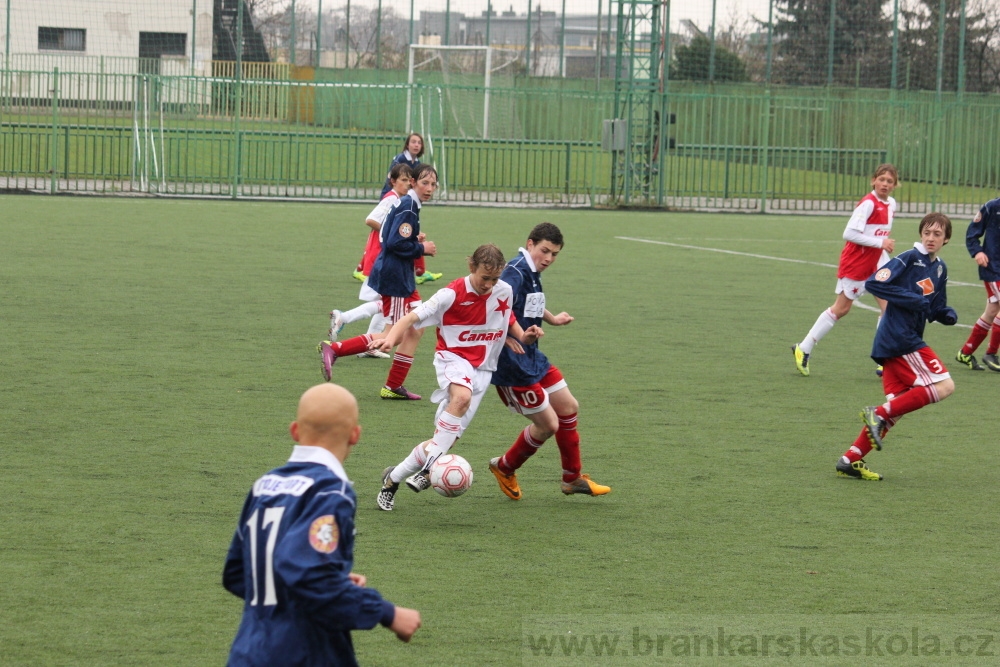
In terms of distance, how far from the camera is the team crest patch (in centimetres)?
309

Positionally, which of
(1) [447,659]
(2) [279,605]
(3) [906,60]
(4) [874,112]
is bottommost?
(1) [447,659]

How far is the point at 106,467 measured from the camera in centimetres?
711

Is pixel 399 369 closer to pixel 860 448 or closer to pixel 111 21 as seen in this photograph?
pixel 860 448

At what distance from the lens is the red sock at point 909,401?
7.52 metres

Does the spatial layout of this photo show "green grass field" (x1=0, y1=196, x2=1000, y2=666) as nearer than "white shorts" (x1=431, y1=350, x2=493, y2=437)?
Yes

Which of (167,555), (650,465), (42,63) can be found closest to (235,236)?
(650,465)

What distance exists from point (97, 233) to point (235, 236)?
6.76 ft

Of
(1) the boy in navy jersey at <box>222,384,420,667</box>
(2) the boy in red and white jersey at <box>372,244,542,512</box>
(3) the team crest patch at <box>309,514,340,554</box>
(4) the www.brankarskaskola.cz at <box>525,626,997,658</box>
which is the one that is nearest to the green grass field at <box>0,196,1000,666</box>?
(4) the www.brankarskaskola.cz at <box>525,626,997,658</box>

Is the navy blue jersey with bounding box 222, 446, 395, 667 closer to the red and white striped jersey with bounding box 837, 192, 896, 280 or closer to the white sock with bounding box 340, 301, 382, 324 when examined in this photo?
the white sock with bounding box 340, 301, 382, 324

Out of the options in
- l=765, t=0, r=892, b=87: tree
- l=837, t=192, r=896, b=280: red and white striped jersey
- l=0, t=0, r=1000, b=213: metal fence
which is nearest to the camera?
l=837, t=192, r=896, b=280: red and white striped jersey

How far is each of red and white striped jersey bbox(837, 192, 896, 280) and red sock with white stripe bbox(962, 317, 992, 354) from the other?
1307 mm

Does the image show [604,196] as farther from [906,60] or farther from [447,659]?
[447,659]

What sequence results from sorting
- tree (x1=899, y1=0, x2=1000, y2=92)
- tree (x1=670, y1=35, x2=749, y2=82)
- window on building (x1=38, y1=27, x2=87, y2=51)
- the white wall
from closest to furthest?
the white wall
window on building (x1=38, y1=27, x2=87, y2=51)
tree (x1=899, y1=0, x2=1000, y2=92)
tree (x1=670, y1=35, x2=749, y2=82)

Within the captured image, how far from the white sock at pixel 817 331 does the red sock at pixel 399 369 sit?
3.62 meters
